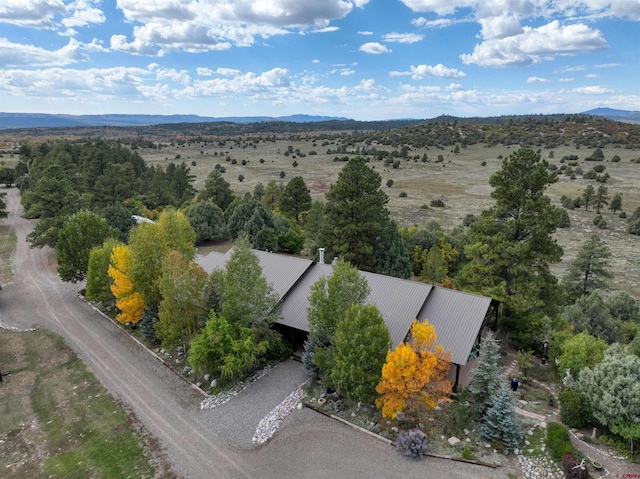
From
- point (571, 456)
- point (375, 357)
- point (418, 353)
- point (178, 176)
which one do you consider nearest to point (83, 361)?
point (375, 357)

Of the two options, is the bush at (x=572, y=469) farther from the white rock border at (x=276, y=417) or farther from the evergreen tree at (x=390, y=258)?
the evergreen tree at (x=390, y=258)

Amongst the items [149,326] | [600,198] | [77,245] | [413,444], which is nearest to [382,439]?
[413,444]

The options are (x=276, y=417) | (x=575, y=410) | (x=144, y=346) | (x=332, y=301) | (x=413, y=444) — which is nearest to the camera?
(x=413, y=444)

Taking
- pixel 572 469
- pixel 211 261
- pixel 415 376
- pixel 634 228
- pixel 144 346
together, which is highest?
pixel 211 261

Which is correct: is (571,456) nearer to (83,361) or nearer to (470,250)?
(470,250)

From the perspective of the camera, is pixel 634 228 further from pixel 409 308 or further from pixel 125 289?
pixel 125 289

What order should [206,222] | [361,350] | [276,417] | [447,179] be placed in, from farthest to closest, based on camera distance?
[447,179] → [206,222] → [276,417] → [361,350]
